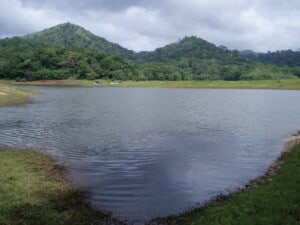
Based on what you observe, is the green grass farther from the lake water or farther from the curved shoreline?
the curved shoreline

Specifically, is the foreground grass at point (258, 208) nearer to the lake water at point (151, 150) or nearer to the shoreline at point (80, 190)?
the shoreline at point (80, 190)

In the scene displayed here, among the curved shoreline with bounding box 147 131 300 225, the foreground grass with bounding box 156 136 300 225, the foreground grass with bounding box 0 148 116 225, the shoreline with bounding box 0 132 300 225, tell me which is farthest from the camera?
the shoreline with bounding box 0 132 300 225

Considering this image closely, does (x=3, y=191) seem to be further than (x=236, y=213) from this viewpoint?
Yes

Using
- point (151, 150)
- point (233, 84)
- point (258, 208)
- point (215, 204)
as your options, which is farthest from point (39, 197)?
point (233, 84)

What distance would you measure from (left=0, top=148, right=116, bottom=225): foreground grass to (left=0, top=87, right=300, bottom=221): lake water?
107 centimetres

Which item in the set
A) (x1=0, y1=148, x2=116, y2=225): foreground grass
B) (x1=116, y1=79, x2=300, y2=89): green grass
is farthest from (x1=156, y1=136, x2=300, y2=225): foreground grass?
(x1=116, y1=79, x2=300, y2=89): green grass

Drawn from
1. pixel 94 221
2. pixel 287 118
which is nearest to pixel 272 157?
pixel 94 221

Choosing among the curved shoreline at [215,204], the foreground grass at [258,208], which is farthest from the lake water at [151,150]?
the foreground grass at [258,208]

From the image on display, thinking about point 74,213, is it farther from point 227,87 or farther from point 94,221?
point 227,87

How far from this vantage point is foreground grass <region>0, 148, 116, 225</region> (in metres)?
16.9

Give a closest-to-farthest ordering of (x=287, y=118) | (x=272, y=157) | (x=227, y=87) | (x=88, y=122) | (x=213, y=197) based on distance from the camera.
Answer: (x=213, y=197), (x=272, y=157), (x=88, y=122), (x=287, y=118), (x=227, y=87)

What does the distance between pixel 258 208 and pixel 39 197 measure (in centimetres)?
1013

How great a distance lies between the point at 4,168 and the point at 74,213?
28.9 feet

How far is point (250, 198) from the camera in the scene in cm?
1822
